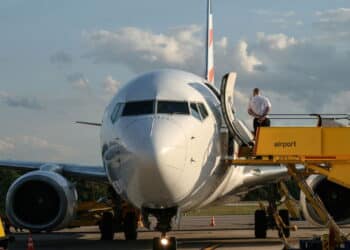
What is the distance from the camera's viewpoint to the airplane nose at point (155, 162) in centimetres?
1179

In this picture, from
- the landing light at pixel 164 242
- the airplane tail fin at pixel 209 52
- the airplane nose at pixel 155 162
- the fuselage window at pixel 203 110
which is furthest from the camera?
the airplane tail fin at pixel 209 52

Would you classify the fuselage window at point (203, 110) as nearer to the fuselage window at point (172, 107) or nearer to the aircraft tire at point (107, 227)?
the fuselage window at point (172, 107)

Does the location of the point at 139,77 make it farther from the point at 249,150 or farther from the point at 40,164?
the point at 40,164

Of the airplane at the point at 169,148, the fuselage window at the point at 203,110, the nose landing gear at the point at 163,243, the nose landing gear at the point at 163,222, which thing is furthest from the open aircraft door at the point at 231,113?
the nose landing gear at the point at 163,243

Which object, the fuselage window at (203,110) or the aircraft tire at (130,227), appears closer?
the fuselage window at (203,110)

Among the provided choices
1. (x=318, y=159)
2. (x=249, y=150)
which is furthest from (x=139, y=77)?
(x=318, y=159)

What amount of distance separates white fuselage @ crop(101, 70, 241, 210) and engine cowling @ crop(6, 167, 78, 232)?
470cm

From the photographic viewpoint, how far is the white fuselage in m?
12.0

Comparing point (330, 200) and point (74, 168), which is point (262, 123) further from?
point (74, 168)

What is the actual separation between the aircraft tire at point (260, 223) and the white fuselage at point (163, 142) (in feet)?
23.3

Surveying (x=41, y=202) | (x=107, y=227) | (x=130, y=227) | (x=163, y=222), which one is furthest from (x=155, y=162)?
(x=107, y=227)

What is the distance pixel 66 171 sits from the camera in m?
21.0

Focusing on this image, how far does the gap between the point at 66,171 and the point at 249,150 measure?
741 cm

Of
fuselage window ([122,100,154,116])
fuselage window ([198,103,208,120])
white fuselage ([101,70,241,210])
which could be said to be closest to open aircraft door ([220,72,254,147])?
white fuselage ([101,70,241,210])
